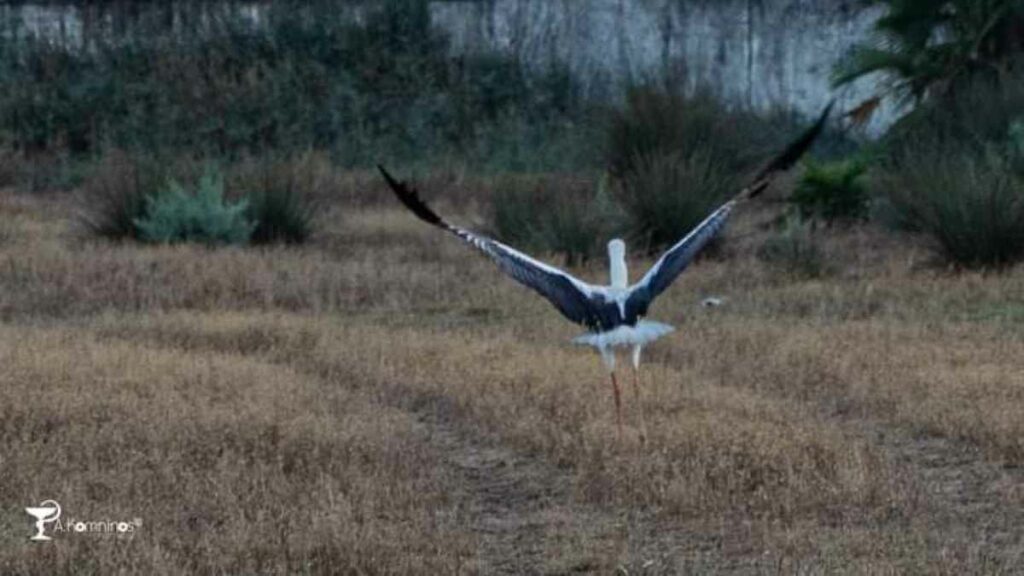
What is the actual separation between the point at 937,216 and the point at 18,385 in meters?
8.40

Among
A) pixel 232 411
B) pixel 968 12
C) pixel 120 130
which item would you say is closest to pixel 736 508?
pixel 232 411

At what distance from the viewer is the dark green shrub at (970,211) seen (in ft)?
55.7

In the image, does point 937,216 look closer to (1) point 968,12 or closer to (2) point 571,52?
(1) point 968,12

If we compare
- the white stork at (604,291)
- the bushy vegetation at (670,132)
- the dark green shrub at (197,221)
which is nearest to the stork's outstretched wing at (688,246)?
the white stork at (604,291)

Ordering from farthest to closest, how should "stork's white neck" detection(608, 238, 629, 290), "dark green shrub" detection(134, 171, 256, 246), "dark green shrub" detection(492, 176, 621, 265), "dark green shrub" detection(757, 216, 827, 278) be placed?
1. "dark green shrub" detection(134, 171, 256, 246)
2. "dark green shrub" detection(492, 176, 621, 265)
3. "dark green shrub" detection(757, 216, 827, 278)
4. "stork's white neck" detection(608, 238, 629, 290)

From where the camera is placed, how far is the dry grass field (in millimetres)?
8430

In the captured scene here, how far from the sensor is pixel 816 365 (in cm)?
1263

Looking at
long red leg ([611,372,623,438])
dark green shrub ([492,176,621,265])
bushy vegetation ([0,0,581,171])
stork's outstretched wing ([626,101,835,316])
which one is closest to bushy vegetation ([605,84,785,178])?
dark green shrub ([492,176,621,265])

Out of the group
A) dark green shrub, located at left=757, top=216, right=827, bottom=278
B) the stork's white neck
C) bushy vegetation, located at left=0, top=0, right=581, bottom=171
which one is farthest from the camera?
bushy vegetation, located at left=0, top=0, right=581, bottom=171

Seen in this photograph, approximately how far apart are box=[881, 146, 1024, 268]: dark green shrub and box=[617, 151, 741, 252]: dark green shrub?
6.00 ft

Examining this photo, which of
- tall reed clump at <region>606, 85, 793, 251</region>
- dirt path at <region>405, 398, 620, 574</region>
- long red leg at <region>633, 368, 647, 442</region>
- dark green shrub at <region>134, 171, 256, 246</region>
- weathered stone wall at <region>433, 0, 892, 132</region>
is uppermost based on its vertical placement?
weathered stone wall at <region>433, 0, 892, 132</region>

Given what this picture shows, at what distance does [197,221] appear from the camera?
63.2ft

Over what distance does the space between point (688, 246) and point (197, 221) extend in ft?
29.8

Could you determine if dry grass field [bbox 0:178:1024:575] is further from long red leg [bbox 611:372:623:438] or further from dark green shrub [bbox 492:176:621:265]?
dark green shrub [bbox 492:176:621:265]
